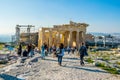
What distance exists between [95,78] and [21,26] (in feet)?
140

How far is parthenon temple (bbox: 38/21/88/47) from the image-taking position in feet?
172

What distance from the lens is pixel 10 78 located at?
14.8m

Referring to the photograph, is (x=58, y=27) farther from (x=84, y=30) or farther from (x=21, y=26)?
(x=21, y=26)

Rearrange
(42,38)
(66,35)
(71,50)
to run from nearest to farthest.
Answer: (71,50), (42,38), (66,35)

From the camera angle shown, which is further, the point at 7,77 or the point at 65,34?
the point at 65,34

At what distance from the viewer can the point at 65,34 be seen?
56.2 meters

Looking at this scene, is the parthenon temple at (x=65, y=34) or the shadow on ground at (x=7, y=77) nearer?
the shadow on ground at (x=7, y=77)

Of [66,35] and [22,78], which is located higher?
[66,35]

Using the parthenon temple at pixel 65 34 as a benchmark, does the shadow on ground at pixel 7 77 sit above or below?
below

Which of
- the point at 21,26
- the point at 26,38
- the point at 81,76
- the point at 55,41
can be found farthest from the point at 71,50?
the point at 81,76

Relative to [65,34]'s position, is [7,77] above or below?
below

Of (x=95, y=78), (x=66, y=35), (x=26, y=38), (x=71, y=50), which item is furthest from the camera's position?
(x=26, y=38)

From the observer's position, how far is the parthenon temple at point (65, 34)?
172ft

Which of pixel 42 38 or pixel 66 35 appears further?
pixel 66 35
